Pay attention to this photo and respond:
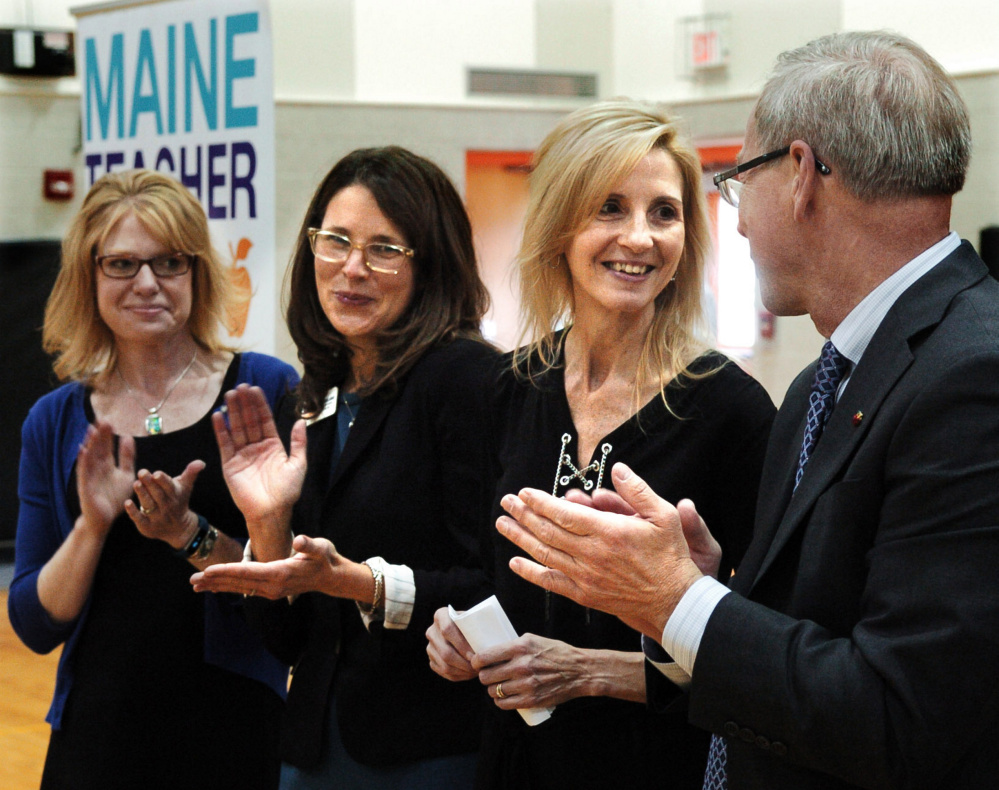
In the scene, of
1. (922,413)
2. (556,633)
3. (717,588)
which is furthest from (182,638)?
(922,413)

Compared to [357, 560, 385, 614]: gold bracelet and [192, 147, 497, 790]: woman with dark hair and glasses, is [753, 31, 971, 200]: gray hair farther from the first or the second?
[357, 560, 385, 614]: gold bracelet

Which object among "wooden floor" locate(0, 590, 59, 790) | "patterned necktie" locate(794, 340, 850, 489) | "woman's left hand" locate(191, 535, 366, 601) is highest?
"patterned necktie" locate(794, 340, 850, 489)

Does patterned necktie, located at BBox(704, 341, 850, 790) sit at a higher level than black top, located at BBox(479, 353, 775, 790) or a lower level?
higher

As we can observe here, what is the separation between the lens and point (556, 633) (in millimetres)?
1890

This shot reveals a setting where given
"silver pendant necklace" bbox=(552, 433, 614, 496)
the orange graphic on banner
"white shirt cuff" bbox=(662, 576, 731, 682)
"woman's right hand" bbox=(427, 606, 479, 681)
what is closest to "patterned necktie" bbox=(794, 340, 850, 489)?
"white shirt cuff" bbox=(662, 576, 731, 682)

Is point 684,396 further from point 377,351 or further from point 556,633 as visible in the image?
point 377,351

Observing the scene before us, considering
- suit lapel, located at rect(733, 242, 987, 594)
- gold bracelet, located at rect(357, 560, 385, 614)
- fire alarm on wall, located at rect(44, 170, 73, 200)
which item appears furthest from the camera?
fire alarm on wall, located at rect(44, 170, 73, 200)

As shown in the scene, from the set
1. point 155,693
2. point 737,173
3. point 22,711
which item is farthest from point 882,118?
point 22,711

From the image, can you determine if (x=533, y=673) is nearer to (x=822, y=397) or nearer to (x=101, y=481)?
(x=822, y=397)

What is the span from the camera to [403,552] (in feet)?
6.88

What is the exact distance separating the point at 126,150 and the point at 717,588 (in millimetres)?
2785

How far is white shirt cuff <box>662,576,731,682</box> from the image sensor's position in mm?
1290

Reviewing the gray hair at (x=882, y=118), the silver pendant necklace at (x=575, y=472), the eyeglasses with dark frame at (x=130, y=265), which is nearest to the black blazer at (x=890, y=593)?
the gray hair at (x=882, y=118)

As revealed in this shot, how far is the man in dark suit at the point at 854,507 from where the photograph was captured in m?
1.14
